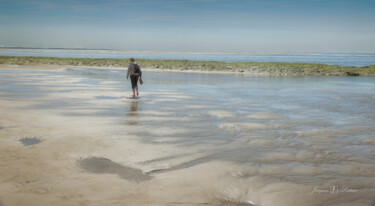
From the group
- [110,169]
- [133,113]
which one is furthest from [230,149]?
[133,113]

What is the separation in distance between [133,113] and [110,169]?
221 inches

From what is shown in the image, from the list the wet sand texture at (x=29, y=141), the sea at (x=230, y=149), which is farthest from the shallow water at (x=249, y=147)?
the wet sand texture at (x=29, y=141)

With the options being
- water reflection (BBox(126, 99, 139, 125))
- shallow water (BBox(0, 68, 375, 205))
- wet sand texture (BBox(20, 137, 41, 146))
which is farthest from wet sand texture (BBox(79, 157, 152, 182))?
water reflection (BBox(126, 99, 139, 125))

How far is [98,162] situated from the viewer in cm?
618

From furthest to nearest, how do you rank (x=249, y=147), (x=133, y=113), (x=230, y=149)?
(x=133, y=113)
(x=249, y=147)
(x=230, y=149)

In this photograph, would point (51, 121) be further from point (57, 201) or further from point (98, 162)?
point (57, 201)

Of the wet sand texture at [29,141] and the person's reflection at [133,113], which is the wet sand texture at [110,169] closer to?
the wet sand texture at [29,141]

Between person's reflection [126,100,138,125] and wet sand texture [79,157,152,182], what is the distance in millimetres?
3427

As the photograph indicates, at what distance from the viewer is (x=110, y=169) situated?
5.80 meters

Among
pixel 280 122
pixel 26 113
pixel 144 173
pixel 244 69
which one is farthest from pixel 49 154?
pixel 244 69

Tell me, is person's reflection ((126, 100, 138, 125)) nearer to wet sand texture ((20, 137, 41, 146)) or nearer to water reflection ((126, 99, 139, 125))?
water reflection ((126, 99, 139, 125))

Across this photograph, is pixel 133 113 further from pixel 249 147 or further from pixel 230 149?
pixel 249 147

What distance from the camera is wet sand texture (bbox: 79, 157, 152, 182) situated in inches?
215

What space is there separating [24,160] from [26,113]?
203 inches
